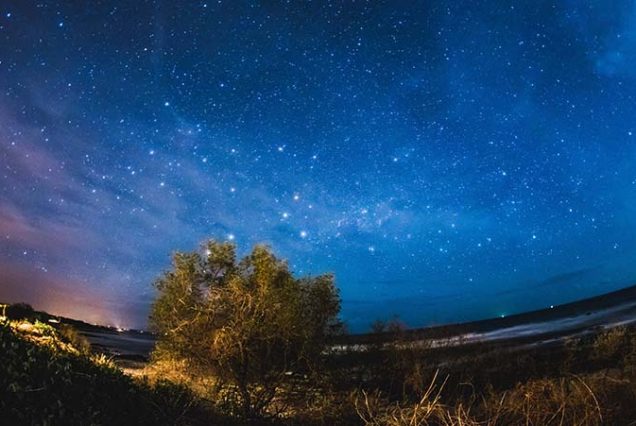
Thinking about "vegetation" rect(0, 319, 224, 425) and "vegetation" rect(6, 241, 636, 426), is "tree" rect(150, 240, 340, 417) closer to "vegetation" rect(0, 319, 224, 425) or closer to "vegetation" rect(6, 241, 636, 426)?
"vegetation" rect(6, 241, 636, 426)

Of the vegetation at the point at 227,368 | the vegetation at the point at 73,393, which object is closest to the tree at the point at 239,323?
the vegetation at the point at 227,368

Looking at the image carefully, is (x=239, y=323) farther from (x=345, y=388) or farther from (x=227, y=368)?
(x=345, y=388)

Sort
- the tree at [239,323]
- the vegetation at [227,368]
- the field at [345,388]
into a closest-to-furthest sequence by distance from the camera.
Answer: the field at [345,388] < the vegetation at [227,368] < the tree at [239,323]

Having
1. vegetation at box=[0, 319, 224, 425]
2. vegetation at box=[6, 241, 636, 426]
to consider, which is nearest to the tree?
vegetation at box=[6, 241, 636, 426]

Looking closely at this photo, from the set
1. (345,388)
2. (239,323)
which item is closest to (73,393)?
(239,323)

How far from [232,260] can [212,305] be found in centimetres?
263

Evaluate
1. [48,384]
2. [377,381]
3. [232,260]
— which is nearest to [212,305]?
[232,260]

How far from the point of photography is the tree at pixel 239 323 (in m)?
15.9

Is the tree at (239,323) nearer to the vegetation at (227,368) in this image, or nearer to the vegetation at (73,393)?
the vegetation at (227,368)

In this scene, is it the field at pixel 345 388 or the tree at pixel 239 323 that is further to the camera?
the tree at pixel 239 323

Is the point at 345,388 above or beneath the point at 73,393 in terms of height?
beneath

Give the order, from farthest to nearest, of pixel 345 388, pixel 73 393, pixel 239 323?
pixel 345 388 → pixel 239 323 → pixel 73 393

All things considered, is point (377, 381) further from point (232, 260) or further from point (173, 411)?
point (173, 411)

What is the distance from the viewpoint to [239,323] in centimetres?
1577
